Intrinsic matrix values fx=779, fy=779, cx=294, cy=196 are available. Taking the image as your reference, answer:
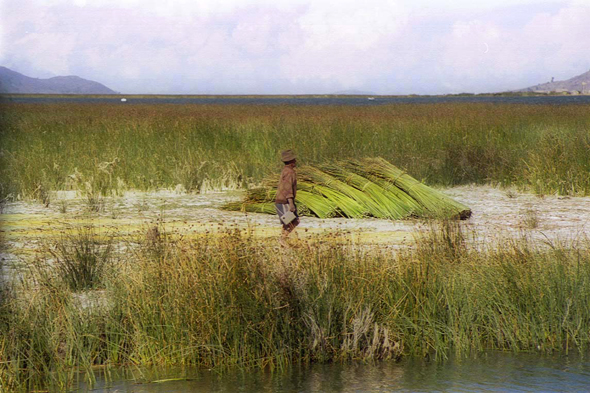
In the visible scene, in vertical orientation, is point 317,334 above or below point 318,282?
below

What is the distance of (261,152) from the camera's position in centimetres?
1784

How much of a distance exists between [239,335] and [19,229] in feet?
19.0

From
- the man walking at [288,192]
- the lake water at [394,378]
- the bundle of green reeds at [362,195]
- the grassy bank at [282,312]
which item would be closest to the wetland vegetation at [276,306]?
the grassy bank at [282,312]

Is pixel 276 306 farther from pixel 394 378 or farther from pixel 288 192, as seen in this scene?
pixel 288 192

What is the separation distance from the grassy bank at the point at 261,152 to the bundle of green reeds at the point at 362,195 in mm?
3221

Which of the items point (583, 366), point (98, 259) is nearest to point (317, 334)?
point (583, 366)

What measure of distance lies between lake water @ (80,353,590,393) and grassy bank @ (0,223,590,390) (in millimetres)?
173

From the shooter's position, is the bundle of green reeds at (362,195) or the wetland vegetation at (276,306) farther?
the bundle of green reeds at (362,195)

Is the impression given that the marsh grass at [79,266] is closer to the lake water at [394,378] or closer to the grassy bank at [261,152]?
the lake water at [394,378]

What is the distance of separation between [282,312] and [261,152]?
11.6 m

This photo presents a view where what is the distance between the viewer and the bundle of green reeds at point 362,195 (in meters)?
11.9

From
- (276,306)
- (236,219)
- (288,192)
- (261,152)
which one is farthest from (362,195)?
(261,152)

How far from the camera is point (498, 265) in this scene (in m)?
7.22

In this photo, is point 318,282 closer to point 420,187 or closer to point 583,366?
point 583,366
